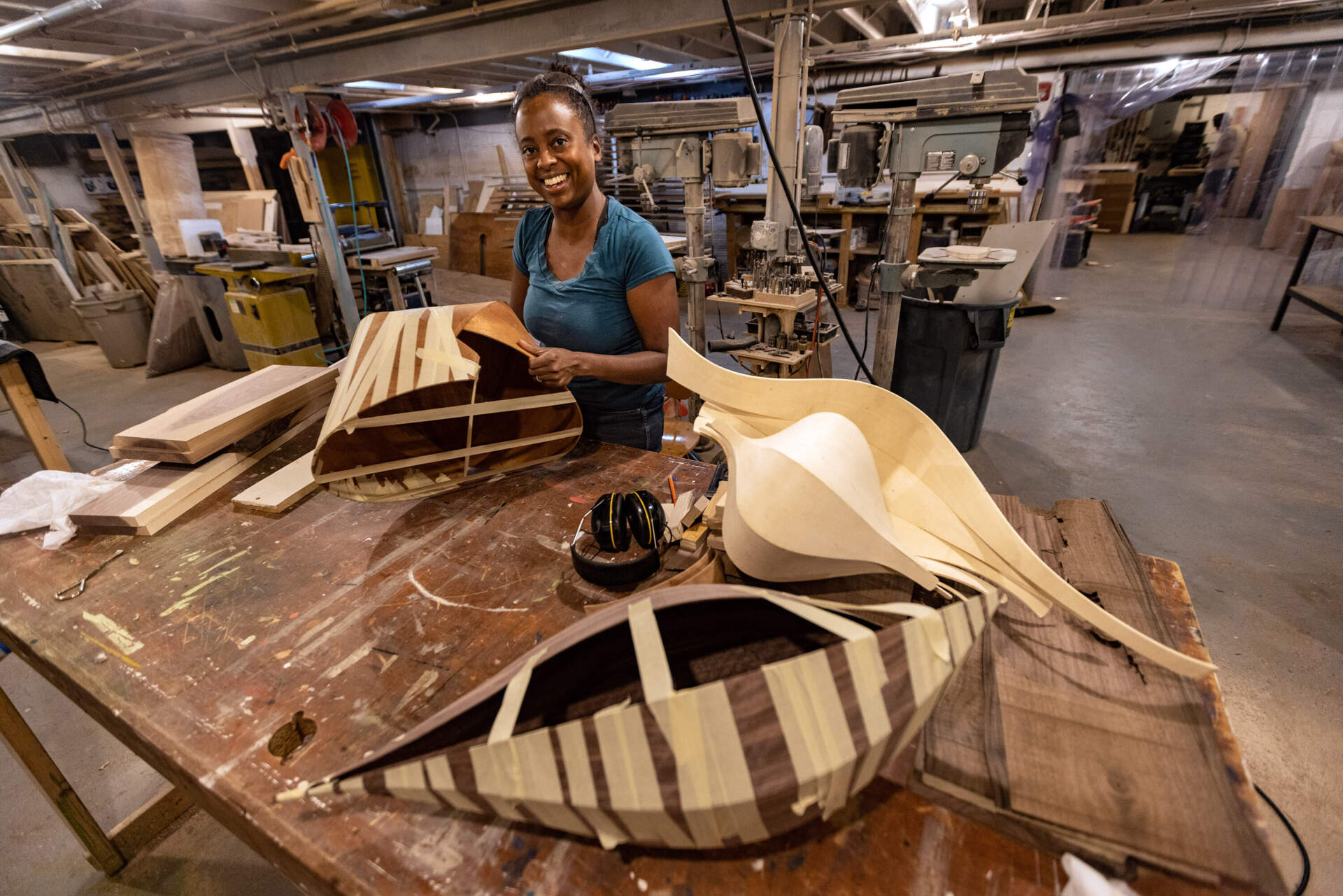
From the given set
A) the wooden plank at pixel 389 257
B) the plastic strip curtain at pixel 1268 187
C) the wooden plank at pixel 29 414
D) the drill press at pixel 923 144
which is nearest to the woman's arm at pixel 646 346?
the drill press at pixel 923 144

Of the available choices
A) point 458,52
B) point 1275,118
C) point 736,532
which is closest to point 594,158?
point 736,532

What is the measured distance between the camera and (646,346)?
1.88 m

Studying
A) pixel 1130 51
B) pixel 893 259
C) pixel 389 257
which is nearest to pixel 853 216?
pixel 1130 51

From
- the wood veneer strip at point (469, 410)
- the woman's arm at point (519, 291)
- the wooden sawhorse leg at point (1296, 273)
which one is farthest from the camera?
the wooden sawhorse leg at point (1296, 273)

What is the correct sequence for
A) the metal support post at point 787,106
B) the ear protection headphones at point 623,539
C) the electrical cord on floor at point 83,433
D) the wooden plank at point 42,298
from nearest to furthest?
the ear protection headphones at point 623,539 → the metal support post at point 787,106 → the electrical cord on floor at point 83,433 → the wooden plank at point 42,298

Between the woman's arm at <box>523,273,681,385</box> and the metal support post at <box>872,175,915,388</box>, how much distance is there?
1.09 meters

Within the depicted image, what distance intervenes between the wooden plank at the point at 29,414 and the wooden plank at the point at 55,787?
2156 millimetres

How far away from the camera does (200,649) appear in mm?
1118

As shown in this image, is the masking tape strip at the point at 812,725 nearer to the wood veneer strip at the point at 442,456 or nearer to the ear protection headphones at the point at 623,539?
the ear protection headphones at the point at 623,539

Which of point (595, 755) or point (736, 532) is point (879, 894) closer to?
point (595, 755)

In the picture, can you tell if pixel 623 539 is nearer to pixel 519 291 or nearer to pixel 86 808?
pixel 519 291

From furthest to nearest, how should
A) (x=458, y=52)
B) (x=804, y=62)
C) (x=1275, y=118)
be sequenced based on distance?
(x=1275, y=118) → (x=458, y=52) → (x=804, y=62)

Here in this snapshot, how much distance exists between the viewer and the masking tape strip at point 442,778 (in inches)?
28.0

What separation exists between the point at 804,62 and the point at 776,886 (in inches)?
146
